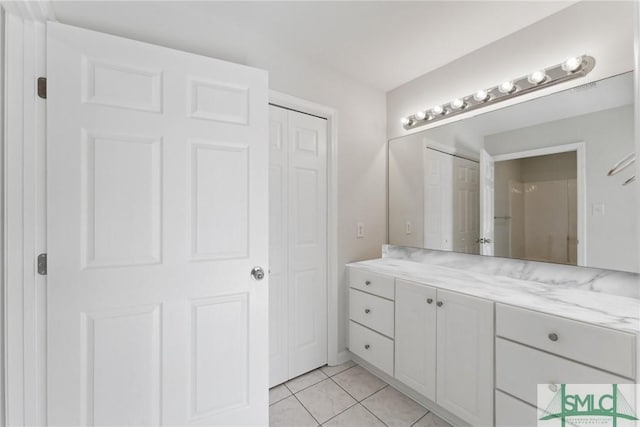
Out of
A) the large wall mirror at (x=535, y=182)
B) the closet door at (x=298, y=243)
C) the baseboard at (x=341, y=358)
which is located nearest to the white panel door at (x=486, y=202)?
the large wall mirror at (x=535, y=182)

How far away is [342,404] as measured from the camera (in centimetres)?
169

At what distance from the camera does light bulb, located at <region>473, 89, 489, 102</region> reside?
1796 mm

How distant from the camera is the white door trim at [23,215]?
104 cm

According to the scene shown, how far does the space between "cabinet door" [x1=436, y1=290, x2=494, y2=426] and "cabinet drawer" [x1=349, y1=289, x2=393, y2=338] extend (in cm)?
36

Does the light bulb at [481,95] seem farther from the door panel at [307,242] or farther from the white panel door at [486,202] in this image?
the door panel at [307,242]

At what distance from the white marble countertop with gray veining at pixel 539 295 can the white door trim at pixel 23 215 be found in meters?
1.80

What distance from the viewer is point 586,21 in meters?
1.42

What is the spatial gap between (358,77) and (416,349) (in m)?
2.11

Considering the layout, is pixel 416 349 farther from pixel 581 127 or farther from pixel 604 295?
pixel 581 127

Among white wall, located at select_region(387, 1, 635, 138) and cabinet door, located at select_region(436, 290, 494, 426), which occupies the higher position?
white wall, located at select_region(387, 1, 635, 138)

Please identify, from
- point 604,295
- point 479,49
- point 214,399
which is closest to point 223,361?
point 214,399

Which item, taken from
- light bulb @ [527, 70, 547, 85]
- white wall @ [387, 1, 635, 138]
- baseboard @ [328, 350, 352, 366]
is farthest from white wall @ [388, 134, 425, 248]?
baseboard @ [328, 350, 352, 366]

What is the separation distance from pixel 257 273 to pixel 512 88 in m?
1.93

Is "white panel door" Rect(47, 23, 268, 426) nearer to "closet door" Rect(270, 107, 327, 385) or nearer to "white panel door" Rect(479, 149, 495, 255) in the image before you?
"closet door" Rect(270, 107, 327, 385)
